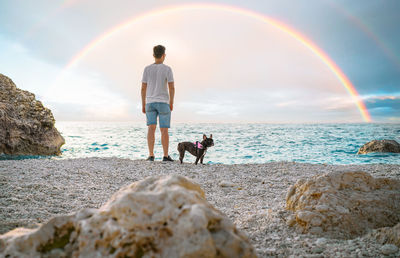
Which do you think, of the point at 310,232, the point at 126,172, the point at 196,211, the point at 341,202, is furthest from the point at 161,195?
the point at 126,172

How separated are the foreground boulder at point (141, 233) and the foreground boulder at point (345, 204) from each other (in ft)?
4.53

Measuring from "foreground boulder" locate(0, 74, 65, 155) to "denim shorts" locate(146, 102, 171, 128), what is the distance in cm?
456

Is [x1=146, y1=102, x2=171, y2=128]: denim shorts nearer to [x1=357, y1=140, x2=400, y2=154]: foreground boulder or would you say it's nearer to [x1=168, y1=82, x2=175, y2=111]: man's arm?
[x1=168, y1=82, x2=175, y2=111]: man's arm

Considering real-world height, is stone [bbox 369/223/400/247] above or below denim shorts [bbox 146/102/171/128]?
below

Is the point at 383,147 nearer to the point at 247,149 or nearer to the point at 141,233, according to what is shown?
the point at 247,149

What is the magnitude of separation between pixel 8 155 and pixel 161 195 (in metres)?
8.79

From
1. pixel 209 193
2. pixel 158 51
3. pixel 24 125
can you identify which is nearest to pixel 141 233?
pixel 209 193

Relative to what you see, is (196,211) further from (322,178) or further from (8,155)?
(8,155)

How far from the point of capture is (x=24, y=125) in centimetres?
871

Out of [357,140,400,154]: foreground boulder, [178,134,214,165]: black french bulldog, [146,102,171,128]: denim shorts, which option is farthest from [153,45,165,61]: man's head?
[357,140,400,154]: foreground boulder

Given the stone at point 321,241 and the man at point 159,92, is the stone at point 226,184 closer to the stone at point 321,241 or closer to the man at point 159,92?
the stone at point 321,241

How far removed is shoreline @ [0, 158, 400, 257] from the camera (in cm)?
224

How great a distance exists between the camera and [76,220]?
156cm

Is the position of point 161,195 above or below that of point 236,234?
above
